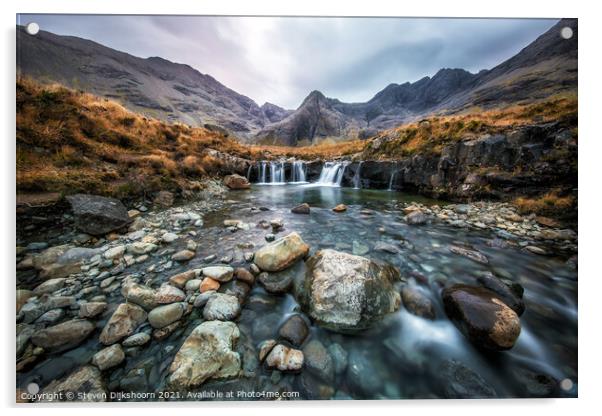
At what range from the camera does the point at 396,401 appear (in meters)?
1.50

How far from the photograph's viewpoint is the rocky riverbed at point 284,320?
140 cm

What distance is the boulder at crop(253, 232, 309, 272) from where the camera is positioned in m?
2.47

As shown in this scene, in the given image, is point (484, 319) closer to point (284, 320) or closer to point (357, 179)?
point (284, 320)

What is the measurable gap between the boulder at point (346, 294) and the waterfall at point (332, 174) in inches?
388

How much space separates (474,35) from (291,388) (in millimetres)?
4336

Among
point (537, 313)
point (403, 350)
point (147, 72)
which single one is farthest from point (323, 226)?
point (147, 72)

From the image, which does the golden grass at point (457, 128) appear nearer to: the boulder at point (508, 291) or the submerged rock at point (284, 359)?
the boulder at point (508, 291)

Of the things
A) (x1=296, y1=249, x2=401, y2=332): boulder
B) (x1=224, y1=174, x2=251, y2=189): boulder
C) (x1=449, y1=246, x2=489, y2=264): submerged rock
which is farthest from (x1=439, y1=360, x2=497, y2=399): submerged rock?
(x1=224, y1=174, x2=251, y2=189): boulder

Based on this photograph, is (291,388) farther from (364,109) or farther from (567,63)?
(364,109)

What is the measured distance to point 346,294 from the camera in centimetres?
181

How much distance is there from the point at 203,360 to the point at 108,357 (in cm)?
72

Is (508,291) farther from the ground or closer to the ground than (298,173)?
closer to the ground

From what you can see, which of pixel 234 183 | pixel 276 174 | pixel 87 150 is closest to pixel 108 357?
pixel 87 150

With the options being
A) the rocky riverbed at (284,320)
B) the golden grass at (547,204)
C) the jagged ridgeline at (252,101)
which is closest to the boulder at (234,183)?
the rocky riverbed at (284,320)
